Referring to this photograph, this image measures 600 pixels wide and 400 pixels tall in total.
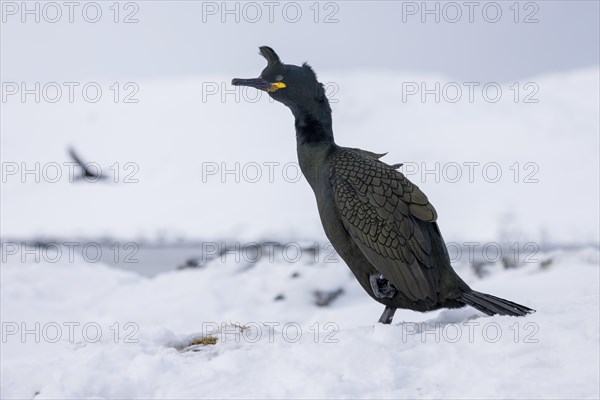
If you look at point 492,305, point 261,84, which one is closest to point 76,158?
point 261,84

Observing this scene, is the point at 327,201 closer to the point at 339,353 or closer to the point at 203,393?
the point at 339,353

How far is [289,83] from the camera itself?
21.7ft

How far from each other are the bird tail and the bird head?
2.16 meters

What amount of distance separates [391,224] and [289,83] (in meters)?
1.59

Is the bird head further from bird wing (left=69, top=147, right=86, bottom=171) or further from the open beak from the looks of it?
bird wing (left=69, top=147, right=86, bottom=171)

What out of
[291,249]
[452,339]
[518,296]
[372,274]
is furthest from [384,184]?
[291,249]

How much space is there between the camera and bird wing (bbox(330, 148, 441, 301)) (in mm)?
6082

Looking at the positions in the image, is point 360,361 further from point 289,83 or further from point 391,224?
point 289,83

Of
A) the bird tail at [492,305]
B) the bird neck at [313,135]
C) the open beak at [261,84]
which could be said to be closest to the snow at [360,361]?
the bird tail at [492,305]

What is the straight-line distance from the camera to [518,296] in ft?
26.6

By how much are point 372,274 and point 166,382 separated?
1981mm

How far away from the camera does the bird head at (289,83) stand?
21.7 ft

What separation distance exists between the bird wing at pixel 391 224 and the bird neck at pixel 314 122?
0.53 m

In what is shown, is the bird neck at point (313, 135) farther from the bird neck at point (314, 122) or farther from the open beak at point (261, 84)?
the open beak at point (261, 84)
